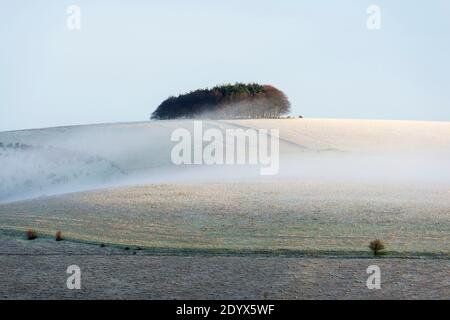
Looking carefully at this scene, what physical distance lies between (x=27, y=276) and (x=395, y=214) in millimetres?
10608

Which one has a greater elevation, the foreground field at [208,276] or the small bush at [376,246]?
the small bush at [376,246]

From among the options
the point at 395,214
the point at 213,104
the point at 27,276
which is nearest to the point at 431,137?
the point at 213,104

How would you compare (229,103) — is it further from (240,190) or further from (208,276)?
(208,276)

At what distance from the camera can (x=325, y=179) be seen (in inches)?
1247

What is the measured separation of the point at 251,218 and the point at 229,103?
46485 millimetres

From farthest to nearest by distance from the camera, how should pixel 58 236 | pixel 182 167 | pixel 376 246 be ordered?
pixel 182 167 → pixel 58 236 → pixel 376 246

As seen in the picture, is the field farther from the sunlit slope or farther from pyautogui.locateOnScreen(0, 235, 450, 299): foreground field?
the sunlit slope

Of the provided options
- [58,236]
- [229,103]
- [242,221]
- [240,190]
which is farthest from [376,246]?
[229,103]

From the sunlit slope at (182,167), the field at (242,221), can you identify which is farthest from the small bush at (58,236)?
the sunlit slope at (182,167)

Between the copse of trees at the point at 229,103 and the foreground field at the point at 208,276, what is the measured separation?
4837cm

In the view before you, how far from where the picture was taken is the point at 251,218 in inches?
773

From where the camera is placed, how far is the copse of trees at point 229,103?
64.3 meters
